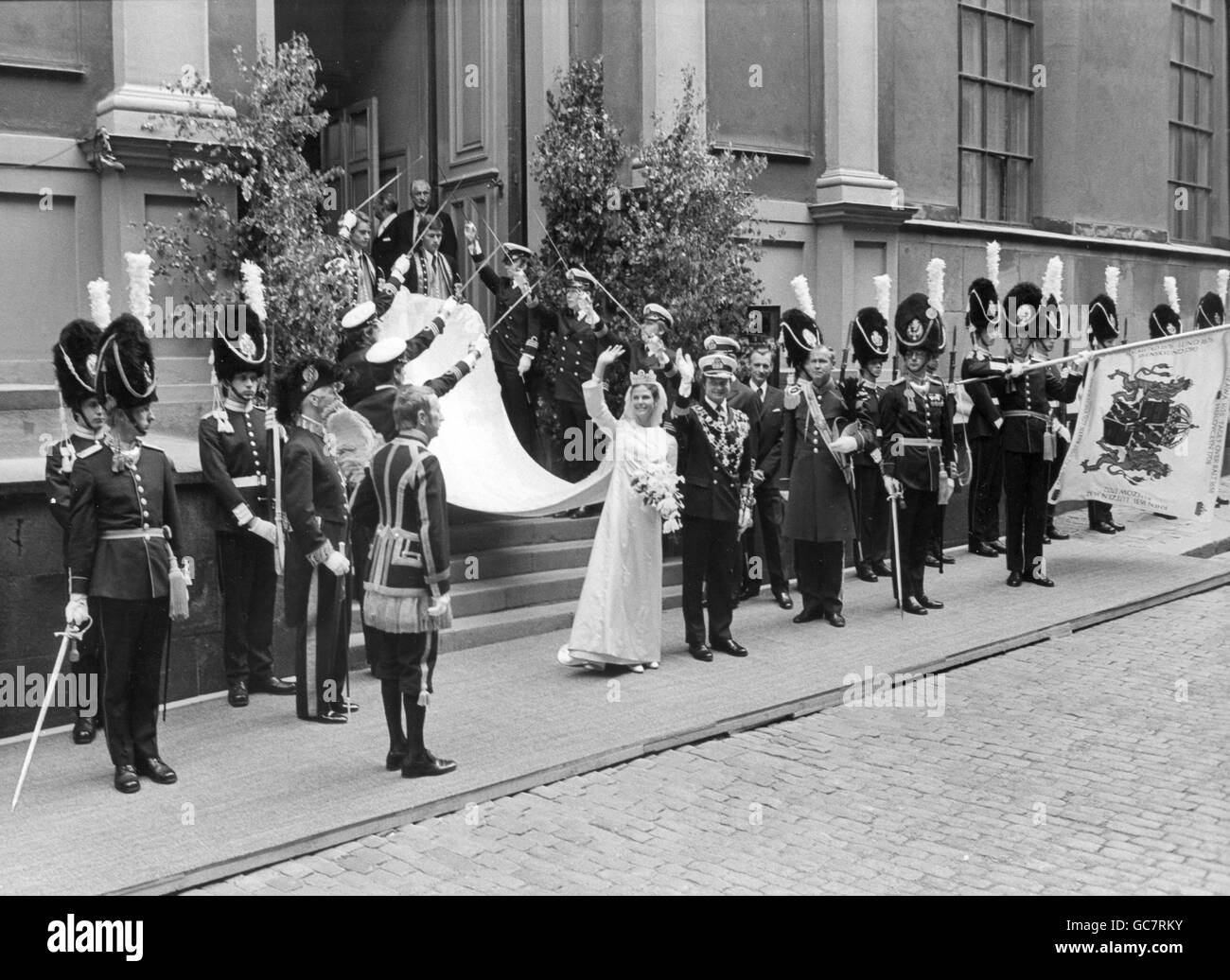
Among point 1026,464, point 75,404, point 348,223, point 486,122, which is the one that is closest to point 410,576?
point 75,404

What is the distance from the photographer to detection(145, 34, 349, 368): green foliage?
30.6 ft

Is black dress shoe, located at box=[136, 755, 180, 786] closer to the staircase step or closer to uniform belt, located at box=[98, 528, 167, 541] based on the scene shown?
uniform belt, located at box=[98, 528, 167, 541]

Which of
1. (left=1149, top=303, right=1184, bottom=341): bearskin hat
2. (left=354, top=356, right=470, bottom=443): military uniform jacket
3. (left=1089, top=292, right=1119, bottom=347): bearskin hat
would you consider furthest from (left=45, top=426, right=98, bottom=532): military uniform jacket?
(left=1149, top=303, right=1184, bottom=341): bearskin hat

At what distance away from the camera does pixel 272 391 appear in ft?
26.9

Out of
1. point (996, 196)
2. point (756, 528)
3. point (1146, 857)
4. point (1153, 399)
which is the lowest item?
point (1146, 857)

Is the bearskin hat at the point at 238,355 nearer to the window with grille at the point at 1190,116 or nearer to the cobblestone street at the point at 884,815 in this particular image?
the cobblestone street at the point at 884,815

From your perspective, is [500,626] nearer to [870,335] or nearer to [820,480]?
[820,480]

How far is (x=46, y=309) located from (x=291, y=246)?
2035 mm

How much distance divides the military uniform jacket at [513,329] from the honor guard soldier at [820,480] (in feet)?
8.01

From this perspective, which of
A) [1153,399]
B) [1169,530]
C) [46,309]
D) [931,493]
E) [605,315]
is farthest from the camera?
[1169,530]

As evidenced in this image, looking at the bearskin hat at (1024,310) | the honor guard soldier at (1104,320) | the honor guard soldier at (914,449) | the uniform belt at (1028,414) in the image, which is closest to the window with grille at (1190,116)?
the honor guard soldier at (1104,320)
